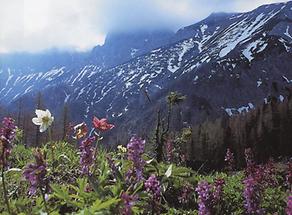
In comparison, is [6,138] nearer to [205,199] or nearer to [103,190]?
[103,190]

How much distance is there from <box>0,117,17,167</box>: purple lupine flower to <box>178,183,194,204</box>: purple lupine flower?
12.5ft

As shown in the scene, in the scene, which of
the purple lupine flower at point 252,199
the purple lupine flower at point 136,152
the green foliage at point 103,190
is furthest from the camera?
the purple lupine flower at point 252,199

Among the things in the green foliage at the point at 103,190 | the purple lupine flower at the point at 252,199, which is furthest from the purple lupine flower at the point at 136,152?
the purple lupine flower at the point at 252,199

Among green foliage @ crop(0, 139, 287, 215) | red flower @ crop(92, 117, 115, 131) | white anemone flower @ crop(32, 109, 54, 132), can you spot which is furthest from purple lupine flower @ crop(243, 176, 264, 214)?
white anemone flower @ crop(32, 109, 54, 132)

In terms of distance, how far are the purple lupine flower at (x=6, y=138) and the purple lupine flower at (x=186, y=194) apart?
380 centimetres

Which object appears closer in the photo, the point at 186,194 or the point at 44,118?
the point at 44,118

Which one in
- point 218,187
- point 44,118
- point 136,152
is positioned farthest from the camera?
point 44,118

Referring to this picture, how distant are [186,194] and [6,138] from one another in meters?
4.03

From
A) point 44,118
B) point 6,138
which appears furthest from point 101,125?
point 6,138

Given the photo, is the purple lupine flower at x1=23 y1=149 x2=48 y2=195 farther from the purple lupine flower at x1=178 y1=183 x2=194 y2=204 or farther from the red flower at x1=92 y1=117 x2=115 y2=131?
the purple lupine flower at x1=178 y1=183 x2=194 y2=204

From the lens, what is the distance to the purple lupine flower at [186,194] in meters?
7.06

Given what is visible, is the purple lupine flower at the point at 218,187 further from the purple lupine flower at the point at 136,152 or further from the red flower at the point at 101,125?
the purple lupine flower at the point at 136,152

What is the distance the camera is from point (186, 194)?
7168 mm

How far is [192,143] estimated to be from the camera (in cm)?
10531
